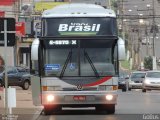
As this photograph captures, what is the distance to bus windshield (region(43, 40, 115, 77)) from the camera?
21.4 m

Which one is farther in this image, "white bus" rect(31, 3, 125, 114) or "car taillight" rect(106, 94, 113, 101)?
"car taillight" rect(106, 94, 113, 101)

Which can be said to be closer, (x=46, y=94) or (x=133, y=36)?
(x=46, y=94)

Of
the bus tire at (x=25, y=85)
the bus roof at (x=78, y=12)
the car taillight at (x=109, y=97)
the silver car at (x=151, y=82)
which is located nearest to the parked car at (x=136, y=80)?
the silver car at (x=151, y=82)

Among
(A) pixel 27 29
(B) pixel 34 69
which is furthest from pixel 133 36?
(B) pixel 34 69

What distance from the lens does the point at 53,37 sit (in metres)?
21.7

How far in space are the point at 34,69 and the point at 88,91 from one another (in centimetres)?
235

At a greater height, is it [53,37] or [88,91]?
[53,37]

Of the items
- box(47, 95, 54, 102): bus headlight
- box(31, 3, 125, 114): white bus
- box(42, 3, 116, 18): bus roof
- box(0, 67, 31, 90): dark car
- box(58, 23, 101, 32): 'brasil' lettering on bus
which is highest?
box(42, 3, 116, 18): bus roof

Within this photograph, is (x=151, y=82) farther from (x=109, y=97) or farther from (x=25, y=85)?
(x=109, y=97)

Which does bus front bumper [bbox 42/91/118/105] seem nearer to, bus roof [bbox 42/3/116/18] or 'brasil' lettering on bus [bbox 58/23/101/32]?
'brasil' lettering on bus [bbox 58/23/101/32]

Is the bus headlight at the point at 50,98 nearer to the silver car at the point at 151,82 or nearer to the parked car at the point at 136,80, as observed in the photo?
the silver car at the point at 151,82

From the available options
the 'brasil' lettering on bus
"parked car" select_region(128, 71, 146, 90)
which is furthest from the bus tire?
the 'brasil' lettering on bus

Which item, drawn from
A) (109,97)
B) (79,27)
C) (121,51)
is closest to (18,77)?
(79,27)

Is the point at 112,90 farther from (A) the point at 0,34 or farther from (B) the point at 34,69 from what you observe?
(A) the point at 0,34
